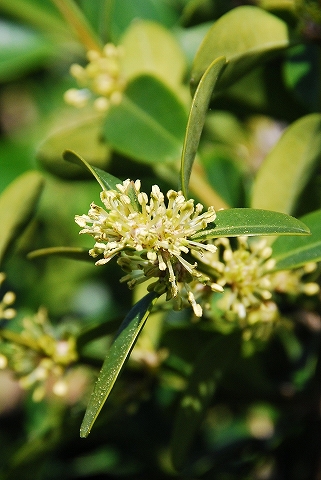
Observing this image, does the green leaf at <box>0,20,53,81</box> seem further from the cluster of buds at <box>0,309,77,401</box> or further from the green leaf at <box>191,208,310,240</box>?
the green leaf at <box>191,208,310,240</box>

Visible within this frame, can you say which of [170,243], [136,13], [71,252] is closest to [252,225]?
[170,243]

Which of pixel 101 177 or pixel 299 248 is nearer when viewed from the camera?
pixel 101 177

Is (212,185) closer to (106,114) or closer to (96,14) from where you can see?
(106,114)

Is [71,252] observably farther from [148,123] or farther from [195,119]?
[148,123]

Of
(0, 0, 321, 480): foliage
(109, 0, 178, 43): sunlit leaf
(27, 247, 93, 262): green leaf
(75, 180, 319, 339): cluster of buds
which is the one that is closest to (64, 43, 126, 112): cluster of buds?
(0, 0, 321, 480): foliage

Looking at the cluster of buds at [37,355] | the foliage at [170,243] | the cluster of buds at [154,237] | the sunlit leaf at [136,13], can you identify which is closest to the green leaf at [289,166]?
the foliage at [170,243]

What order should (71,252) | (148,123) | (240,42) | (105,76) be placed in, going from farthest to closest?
(105,76)
(148,123)
(240,42)
(71,252)
